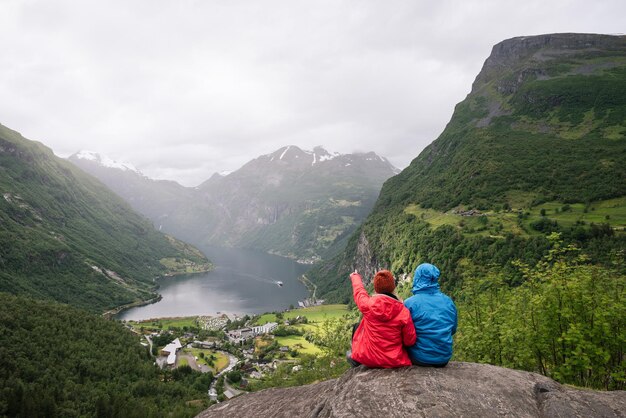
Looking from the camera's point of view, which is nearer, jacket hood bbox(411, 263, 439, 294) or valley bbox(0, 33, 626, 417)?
jacket hood bbox(411, 263, 439, 294)

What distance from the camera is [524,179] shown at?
111 metres

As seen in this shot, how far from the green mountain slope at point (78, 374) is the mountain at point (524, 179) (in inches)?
2496

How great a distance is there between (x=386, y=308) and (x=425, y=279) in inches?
53.5

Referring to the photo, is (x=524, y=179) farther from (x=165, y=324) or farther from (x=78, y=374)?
(x=165, y=324)

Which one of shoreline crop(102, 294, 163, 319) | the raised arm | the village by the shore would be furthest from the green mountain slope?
shoreline crop(102, 294, 163, 319)

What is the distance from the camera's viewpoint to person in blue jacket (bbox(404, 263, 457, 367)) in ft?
25.1

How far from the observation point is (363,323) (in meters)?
8.36

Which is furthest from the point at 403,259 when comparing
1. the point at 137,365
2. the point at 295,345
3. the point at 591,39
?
the point at 591,39

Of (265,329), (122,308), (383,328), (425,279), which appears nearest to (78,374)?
(265,329)

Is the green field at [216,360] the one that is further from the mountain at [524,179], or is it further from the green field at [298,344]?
the mountain at [524,179]

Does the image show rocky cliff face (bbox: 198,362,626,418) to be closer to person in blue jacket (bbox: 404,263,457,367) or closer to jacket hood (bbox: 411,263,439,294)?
person in blue jacket (bbox: 404,263,457,367)

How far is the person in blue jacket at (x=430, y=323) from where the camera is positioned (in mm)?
7660

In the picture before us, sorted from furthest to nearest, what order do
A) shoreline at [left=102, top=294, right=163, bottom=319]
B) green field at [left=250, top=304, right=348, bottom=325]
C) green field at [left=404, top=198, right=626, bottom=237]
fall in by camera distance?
shoreline at [left=102, top=294, right=163, bottom=319] < green field at [left=250, top=304, right=348, bottom=325] < green field at [left=404, top=198, right=626, bottom=237]

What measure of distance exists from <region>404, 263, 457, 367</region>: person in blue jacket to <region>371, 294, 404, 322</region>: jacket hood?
0.59 meters
